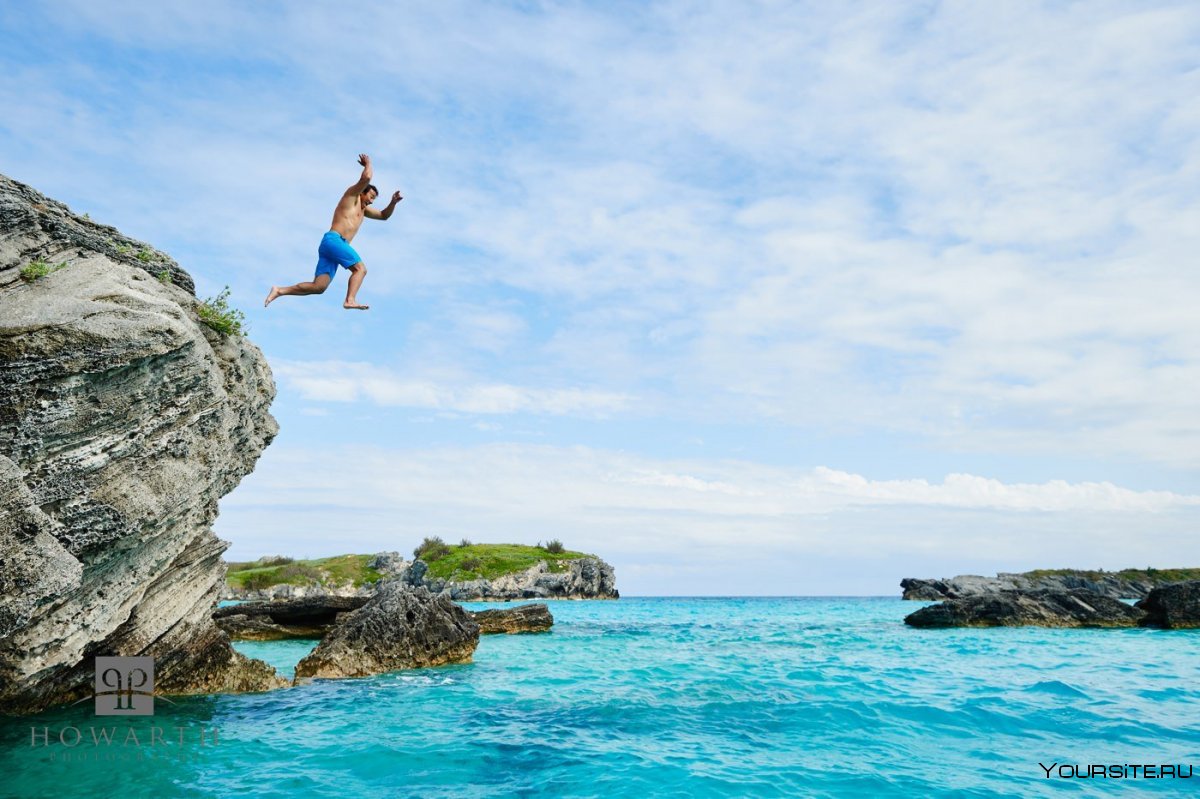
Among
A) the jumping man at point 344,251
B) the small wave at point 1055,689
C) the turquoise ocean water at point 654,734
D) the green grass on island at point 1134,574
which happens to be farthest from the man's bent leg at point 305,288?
the green grass on island at point 1134,574

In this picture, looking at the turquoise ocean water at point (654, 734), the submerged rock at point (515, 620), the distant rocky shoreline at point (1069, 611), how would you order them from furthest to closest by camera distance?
the distant rocky shoreline at point (1069, 611)
the submerged rock at point (515, 620)
the turquoise ocean water at point (654, 734)

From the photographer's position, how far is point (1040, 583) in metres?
89.6

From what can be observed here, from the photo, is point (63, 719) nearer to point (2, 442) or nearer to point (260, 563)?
point (2, 442)

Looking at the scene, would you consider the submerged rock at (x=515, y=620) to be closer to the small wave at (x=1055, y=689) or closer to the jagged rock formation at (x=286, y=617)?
the jagged rock formation at (x=286, y=617)

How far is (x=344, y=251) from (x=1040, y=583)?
102 m

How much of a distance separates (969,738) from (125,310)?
20.4m

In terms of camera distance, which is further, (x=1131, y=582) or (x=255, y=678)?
(x=1131, y=582)

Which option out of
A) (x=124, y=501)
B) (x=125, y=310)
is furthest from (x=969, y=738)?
(x=125, y=310)

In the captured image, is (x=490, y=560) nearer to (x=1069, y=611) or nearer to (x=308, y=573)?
(x=308, y=573)

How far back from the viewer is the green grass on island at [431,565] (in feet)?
334

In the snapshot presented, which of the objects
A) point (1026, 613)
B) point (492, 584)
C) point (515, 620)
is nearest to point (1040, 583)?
point (1026, 613)

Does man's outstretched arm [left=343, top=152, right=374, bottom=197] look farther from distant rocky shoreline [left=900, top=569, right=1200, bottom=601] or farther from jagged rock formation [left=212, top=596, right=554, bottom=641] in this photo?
distant rocky shoreline [left=900, top=569, right=1200, bottom=601]

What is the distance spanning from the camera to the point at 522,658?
3281 centimetres

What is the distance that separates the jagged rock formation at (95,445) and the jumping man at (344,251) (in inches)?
A: 114
